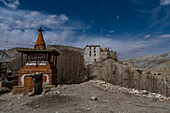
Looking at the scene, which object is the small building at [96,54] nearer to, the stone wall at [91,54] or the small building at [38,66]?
the stone wall at [91,54]

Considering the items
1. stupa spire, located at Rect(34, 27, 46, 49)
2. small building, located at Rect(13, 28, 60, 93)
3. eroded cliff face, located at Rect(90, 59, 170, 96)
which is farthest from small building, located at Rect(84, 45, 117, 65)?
small building, located at Rect(13, 28, 60, 93)

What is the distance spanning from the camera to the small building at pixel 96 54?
1887 inches

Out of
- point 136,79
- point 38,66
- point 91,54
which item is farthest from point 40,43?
point 91,54

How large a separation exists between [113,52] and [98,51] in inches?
253

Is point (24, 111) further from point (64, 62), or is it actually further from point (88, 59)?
point (88, 59)

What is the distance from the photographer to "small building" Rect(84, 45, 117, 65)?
47.9 m

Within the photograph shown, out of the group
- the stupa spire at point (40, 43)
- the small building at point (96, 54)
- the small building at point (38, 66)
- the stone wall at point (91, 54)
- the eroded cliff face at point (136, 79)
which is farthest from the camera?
the stone wall at point (91, 54)

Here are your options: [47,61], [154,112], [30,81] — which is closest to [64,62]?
[47,61]

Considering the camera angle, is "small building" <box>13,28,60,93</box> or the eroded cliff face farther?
the eroded cliff face

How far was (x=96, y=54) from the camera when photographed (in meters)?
48.9

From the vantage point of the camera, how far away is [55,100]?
22.6 feet

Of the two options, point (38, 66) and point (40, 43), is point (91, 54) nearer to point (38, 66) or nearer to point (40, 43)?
point (40, 43)

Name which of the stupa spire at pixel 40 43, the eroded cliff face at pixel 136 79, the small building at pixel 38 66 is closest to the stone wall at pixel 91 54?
the eroded cliff face at pixel 136 79

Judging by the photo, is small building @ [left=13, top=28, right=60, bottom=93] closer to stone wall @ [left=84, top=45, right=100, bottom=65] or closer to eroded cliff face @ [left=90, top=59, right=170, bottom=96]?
eroded cliff face @ [left=90, top=59, right=170, bottom=96]
